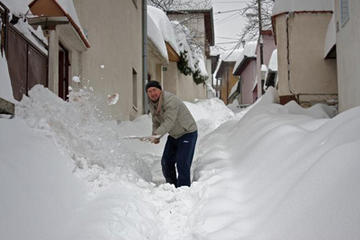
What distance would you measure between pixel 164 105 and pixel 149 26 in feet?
26.0

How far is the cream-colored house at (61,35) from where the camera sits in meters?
4.19

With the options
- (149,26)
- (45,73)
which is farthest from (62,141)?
(149,26)

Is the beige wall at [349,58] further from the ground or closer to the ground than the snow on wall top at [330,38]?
closer to the ground

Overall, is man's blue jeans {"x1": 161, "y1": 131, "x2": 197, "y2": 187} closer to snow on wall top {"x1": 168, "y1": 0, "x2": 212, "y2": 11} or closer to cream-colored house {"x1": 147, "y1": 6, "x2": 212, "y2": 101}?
cream-colored house {"x1": 147, "y1": 6, "x2": 212, "y2": 101}

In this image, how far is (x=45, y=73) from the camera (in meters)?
4.60

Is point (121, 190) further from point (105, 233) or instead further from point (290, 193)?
point (290, 193)

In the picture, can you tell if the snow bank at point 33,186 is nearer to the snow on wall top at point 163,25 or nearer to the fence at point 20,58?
the fence at point 20,58

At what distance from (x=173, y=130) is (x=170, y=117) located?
1.03ft

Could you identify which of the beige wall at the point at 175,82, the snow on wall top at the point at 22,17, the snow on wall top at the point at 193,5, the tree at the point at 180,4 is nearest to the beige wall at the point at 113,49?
the snow on wall top at the point at 22,17

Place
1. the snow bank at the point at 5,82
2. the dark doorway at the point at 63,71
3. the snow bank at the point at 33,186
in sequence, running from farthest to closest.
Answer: the dark doorway at the point at 63,71, the snow bank at the point at 5,82, the snow bank at the point at 33,186

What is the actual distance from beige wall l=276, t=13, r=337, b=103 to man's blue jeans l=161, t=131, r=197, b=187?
5433 millimetres

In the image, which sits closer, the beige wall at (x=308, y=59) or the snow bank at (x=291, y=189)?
the snow bank at (x=291, y=189)

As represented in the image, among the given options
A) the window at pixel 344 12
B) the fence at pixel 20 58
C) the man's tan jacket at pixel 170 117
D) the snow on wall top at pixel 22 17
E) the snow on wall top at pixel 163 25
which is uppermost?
the snow on wall top at pixel 163 25

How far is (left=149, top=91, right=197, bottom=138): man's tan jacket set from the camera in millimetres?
4508
